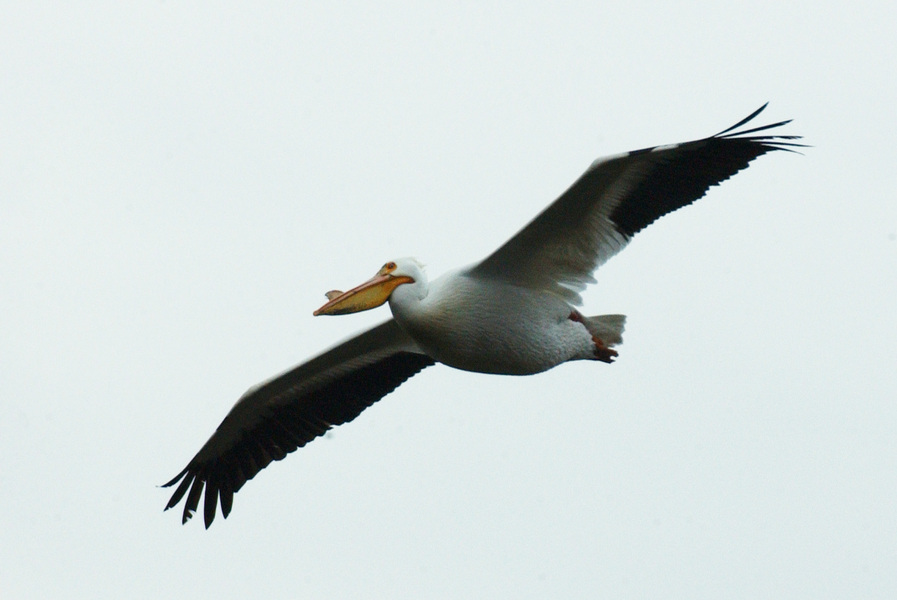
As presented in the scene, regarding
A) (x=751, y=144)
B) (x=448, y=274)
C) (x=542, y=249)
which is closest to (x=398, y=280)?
(x=448, y=274)

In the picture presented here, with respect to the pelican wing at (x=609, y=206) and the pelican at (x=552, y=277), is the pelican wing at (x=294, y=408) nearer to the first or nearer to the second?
the pelican at (x=552, y=277)

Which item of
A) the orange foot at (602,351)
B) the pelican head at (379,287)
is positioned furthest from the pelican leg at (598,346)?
the pelican head at (379,287)

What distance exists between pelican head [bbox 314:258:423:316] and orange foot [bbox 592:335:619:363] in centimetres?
126

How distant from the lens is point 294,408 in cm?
1032

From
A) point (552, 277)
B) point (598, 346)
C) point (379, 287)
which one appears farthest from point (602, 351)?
point (379, 287)

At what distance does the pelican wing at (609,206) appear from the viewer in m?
8.47

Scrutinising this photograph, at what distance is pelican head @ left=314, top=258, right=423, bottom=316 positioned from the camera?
8.90m

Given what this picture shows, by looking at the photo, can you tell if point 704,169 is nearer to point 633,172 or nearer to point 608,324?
point 633,172

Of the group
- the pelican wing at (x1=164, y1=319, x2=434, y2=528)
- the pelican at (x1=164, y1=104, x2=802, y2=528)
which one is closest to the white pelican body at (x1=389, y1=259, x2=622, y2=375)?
the pelican at (x1=164, y1=104, x2=802, y2=528)

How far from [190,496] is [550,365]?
3.14 meters

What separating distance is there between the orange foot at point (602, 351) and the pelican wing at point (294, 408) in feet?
4.48

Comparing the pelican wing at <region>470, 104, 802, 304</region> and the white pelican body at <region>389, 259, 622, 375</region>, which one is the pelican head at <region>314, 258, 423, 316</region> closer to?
the white pelican body at <region>389, 259, 622, 375</region>

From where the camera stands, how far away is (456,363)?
899 cm

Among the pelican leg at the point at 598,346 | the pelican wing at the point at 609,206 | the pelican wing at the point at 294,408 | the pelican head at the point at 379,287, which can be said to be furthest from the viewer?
the pelican wing at the point at 294,408
